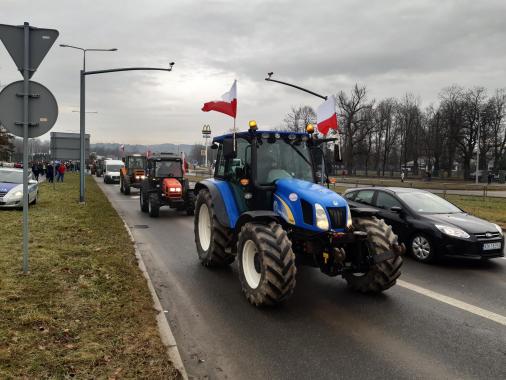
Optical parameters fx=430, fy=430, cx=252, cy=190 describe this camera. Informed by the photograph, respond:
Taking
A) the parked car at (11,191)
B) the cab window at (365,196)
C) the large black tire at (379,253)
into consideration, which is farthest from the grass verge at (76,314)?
the parked car at (11,191)

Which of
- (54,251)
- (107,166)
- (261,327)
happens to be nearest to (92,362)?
(261,327)

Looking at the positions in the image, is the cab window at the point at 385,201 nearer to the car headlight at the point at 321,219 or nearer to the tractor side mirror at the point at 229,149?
the car headlight at the point at 321,219

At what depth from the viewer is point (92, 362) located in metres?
3.66

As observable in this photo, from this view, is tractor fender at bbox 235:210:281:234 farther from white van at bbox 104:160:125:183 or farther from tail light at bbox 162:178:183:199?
white van at bbox 104:160:125:183

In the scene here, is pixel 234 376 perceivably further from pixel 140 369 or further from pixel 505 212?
pixel 505 212

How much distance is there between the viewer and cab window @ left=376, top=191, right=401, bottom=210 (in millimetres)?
9391

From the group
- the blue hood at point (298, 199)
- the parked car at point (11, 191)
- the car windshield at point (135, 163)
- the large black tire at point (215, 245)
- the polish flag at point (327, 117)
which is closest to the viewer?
the blue hood at point (298, 199)

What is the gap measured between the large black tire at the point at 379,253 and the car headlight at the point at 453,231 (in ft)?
8.70

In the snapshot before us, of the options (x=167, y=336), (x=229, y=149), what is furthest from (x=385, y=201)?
(x=167, y=336)

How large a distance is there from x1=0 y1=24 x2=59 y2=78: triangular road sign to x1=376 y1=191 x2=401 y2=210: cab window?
23.4 ft

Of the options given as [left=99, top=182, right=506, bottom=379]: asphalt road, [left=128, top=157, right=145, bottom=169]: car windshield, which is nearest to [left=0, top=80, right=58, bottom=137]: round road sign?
[left=99, top=182, right=506, bottom=379]: asphalt road

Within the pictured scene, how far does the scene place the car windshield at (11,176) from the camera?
49.4 ft

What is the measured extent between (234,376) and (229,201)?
3.47 meters

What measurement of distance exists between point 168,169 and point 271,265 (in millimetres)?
11721
